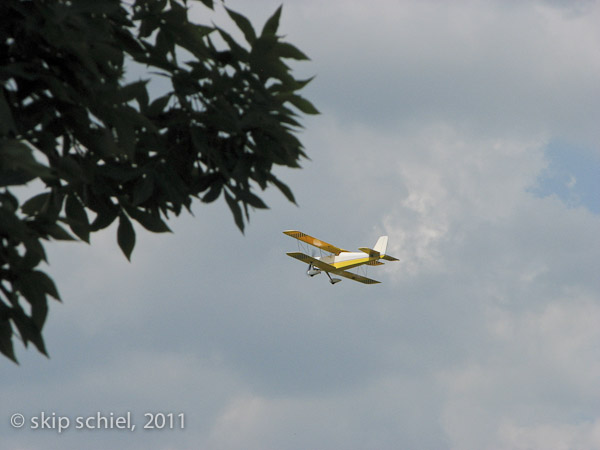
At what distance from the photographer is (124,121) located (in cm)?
889

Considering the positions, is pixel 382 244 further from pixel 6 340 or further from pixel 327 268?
pixel 6 340

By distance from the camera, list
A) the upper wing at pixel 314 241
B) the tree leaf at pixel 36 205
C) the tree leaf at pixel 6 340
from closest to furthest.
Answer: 1. the tree leaf at pixel 6 340
2. the tree leaf at pixel 36 205
3. the upper wing at pixel 314 241

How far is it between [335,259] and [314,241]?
3.86 metres

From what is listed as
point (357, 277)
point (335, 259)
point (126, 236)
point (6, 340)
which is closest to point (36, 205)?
point (126, 236)

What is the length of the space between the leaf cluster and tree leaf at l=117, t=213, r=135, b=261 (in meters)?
0.01

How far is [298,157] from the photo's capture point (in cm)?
1027

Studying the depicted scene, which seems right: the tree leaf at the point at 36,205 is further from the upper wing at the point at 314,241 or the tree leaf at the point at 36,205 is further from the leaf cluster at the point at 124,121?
the upper wing at the point at 314,241

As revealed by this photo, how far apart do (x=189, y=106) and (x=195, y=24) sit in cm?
138

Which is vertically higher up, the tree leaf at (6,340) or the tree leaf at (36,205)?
the tree leaf at (36,205)

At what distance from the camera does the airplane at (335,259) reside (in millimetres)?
70500

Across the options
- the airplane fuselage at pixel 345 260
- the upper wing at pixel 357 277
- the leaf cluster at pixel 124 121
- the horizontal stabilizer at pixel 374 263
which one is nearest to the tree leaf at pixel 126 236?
the leaf cluster at pixel 124 121

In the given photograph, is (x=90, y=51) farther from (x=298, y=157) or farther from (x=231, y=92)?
(x=298, y=157)

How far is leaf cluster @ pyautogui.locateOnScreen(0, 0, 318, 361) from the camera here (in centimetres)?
854

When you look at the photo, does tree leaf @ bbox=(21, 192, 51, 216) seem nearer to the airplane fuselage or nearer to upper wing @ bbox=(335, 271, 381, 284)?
the airplane fuselage
